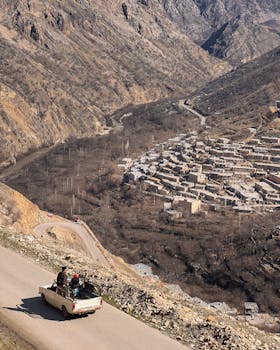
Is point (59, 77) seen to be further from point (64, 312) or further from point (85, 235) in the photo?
point (64, 312)

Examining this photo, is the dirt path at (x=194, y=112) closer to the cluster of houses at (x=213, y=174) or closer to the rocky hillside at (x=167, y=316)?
the cluster of houses at (x=213, y=174)

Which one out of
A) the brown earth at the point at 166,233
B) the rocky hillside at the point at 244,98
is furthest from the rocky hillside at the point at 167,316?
the rocky hillside at the point at 244,98

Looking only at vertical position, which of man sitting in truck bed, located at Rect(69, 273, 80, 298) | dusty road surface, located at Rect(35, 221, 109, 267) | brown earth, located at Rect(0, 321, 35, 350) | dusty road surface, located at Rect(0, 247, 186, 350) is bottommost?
dusty road surface, located at Rect(35, 221, 109, 267)

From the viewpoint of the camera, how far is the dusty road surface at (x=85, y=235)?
4033 cm

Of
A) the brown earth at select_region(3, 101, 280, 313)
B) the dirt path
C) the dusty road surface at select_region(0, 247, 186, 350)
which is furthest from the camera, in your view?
the dirt path

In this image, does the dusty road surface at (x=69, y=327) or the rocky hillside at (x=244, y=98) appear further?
the rocky hillside at (x=244, y=98)

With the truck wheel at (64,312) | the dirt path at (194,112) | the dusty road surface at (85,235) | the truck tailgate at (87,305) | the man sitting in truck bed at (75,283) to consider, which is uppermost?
the dirt path at (194,112)

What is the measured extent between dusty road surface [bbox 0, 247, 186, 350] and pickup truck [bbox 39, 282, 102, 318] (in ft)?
0.78

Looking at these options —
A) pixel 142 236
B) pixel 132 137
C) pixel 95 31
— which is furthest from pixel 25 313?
pixel 95 31

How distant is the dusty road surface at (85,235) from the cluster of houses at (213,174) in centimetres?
1814

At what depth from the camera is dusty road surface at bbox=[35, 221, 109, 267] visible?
4033 cm

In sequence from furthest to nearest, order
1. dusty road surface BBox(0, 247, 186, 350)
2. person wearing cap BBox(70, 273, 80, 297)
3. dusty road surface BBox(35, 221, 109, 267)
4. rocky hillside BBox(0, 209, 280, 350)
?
dusty road surface BBox(35, 221, 109, 267) < person wearing cap BBox(70, 273, 80, 297) < rocky hillside BBox(0, 209, 280, 350) < dusty road surface BBox(0, 247, 186, 350)

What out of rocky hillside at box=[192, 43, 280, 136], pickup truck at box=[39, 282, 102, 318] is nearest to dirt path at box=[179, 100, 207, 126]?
rocky hillside at box=[192, 43, 280, 136]

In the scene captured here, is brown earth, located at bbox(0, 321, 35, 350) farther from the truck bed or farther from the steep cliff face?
the steep cliff face
